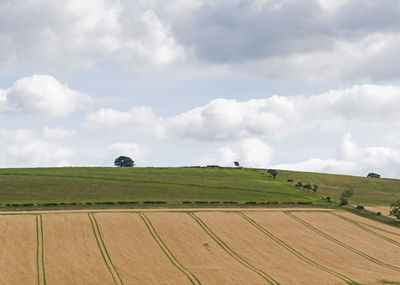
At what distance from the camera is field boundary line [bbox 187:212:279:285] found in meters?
→ 55.7

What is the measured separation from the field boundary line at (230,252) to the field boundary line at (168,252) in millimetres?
8016

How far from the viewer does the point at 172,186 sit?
12225 cm

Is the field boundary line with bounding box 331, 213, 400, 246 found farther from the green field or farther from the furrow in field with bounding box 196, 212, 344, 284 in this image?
the green field

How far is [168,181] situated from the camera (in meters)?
132

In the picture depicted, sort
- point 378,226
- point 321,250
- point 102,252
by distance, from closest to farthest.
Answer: point 102,252
point 321,250
point 378,226

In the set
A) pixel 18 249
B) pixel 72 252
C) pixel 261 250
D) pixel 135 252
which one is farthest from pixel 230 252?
pixel 18 249

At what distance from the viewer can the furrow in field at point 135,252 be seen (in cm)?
5456

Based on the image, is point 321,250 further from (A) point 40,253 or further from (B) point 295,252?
(A) point 40,253

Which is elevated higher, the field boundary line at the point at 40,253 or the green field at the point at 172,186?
the green field at the point at 172,186

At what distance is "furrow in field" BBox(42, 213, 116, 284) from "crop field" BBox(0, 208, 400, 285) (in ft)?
0.38

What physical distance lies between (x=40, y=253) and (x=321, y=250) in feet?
129

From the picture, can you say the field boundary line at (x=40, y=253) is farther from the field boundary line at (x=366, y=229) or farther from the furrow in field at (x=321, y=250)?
the field boundary line at (x=366, y=229)

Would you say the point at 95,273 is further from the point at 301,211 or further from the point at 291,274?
the point at 301,211

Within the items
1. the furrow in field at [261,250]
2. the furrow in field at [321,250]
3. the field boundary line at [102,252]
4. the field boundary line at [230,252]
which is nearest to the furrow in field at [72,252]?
the field boundary line at [102,252]
